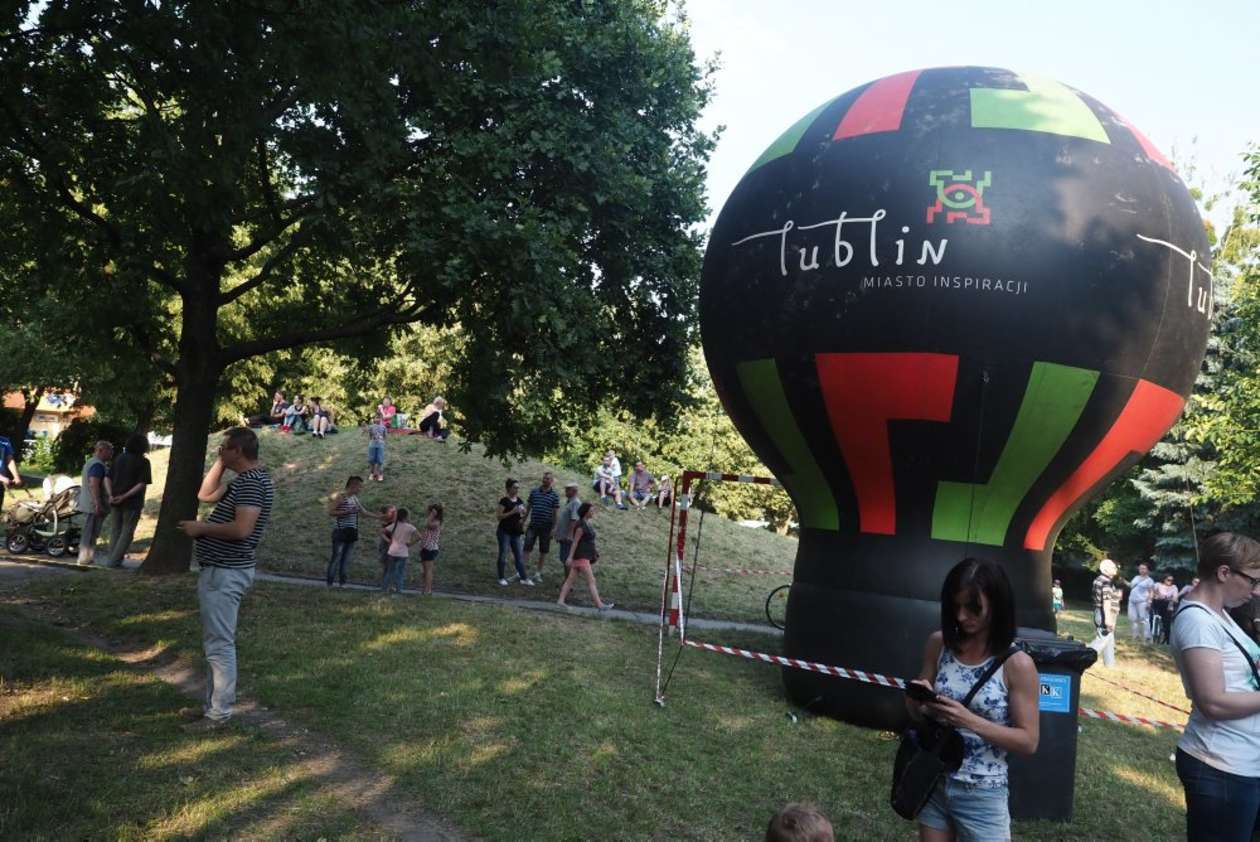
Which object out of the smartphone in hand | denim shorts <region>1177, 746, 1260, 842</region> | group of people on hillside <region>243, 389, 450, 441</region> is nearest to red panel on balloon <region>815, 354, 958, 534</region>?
denim shorts <region>1177, 746, 1260, 842</region>

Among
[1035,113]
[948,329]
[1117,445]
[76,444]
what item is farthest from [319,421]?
[1117,445]

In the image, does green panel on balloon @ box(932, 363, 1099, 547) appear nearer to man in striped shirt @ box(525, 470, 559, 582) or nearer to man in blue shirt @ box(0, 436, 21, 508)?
man in striped shirt @ box(525, 470, 559, 582)

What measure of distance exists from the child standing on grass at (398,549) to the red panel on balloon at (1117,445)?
8730 mm

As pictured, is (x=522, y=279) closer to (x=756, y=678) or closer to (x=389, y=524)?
(x=389, y=524)

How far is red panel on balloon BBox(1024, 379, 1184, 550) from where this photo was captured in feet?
28.0

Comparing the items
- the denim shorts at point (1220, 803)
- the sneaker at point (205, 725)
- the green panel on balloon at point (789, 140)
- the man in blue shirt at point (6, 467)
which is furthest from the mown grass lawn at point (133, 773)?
the green panel on balloon at point (789, 140)

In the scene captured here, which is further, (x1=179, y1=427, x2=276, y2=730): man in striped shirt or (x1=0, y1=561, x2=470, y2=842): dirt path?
(x1=179, y1=427, x2=276, y2=730): man in striped shirt

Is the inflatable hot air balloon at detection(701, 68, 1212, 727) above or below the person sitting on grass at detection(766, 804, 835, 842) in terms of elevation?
above

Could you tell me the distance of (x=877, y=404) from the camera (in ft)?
27.7

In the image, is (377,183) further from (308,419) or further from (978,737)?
(308,419)

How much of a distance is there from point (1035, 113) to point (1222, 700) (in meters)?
6.44

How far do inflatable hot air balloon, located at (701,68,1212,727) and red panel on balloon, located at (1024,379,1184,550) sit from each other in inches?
1.0

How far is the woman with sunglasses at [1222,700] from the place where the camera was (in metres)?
3.68

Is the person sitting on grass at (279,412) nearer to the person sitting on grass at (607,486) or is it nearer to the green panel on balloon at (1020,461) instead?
the person sitting on grass at (607,486)
